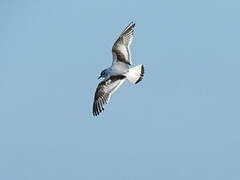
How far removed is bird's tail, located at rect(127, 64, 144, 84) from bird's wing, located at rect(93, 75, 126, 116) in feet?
1.79

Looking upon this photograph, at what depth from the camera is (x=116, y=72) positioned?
54.9 feet

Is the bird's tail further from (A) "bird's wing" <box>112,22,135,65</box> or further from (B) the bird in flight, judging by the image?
(A) "bird's wing" <box>112,22,135,65</box>

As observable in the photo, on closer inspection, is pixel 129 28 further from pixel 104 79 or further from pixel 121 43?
pixel 104 79

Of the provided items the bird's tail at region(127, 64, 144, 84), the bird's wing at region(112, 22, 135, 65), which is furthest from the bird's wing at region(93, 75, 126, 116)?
the bird's wing at region(112, 22, 135, 65)

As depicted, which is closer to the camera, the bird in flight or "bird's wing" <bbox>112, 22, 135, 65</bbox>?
the bird in flight

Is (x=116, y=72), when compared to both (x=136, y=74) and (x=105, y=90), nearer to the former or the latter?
(x=105, y=90)

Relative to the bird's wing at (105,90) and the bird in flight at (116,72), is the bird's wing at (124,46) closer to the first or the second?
the bird in flight at (116,72)

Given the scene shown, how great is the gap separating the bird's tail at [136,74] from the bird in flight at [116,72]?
0.13 m

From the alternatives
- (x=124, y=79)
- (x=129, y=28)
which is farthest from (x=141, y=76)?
(x=129, y=28)

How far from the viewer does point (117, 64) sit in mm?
16984

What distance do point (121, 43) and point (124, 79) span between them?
1.30 meters

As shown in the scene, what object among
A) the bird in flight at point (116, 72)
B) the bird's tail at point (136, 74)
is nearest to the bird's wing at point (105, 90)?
the bird in flight at point (116, 72)

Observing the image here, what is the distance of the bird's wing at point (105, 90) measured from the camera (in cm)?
1686

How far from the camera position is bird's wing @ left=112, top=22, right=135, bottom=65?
17047mm
